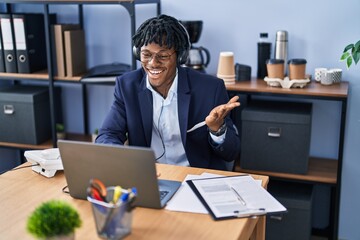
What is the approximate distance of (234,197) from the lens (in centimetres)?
147

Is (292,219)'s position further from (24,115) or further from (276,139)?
(24,115)

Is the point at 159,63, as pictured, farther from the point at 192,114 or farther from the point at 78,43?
the point at 78,43

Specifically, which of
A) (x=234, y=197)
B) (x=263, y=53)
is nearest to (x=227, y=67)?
(x=263, y=53)

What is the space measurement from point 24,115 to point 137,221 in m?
1.75

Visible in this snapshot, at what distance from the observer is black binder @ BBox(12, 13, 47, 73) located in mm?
2770

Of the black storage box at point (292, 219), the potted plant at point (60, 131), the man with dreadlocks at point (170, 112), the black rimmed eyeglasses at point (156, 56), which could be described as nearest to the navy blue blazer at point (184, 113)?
the man with dreadlocks at point (170, 112)

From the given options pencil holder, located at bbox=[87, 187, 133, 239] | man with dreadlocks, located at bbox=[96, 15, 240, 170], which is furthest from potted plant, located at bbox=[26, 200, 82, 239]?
man with dreadlocks, located at bbox=[96, 15, 240, 170]

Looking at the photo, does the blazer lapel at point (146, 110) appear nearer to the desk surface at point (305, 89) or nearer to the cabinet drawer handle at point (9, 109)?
the desk surface at point (305, 89)

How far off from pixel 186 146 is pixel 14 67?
136 cm

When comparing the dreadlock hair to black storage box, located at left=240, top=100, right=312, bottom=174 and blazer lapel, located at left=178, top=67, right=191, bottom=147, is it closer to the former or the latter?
blazer lapel, located at left=178, top=67, right=191, bottom=147

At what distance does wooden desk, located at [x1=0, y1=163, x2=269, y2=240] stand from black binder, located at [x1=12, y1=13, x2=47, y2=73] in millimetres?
1348

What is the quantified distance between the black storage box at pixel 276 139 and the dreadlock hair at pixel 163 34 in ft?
2.28

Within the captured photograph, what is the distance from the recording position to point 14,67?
2846 millimetres

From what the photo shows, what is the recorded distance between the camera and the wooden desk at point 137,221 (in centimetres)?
128
